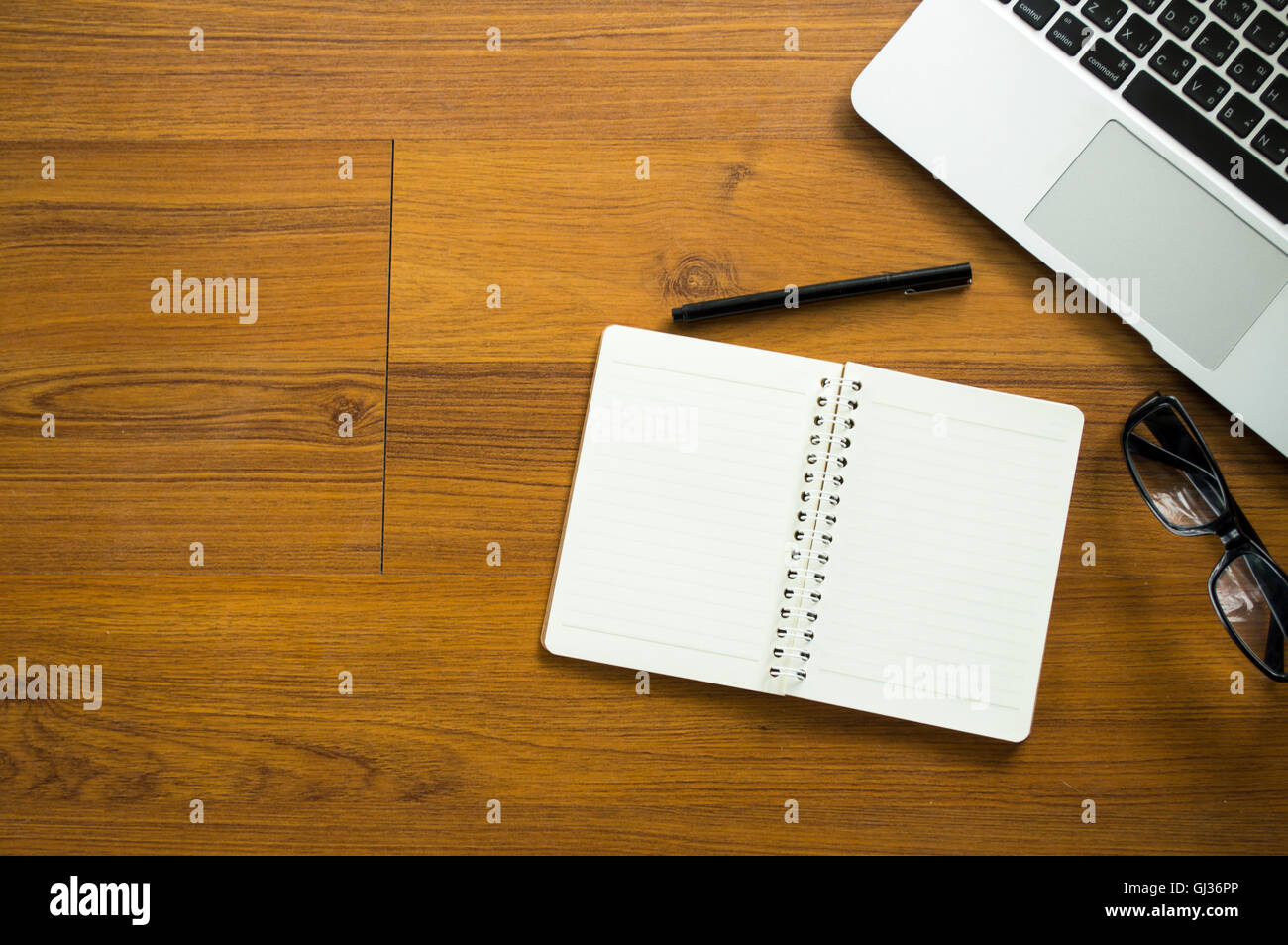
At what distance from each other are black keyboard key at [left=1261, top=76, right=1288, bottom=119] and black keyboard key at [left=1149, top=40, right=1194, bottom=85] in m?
0.07

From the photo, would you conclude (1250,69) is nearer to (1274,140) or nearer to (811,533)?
(1274,140)

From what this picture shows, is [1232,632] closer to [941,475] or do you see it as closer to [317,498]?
[941,475]

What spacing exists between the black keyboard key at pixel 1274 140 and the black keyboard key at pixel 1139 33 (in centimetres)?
12

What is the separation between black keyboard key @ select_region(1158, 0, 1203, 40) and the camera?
2.26 feet

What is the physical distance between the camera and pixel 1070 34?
0.70 metres

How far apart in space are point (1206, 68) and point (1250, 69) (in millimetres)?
35

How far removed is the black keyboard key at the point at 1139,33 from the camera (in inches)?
27.3

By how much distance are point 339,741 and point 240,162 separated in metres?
0.56

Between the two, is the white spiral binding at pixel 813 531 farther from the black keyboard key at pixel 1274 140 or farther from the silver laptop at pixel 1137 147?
the black keyboard key at pixel 1274 140

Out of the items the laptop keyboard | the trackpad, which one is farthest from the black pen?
the laptop keyboard

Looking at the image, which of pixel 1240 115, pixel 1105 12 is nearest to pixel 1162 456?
pixel 1240 115

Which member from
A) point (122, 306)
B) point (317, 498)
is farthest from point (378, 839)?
point (122, 306)

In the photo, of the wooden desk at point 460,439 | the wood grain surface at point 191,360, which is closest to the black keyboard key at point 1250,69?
the wooden desk at point 460,439

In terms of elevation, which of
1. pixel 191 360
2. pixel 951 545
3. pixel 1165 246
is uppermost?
pixel 1165 246
